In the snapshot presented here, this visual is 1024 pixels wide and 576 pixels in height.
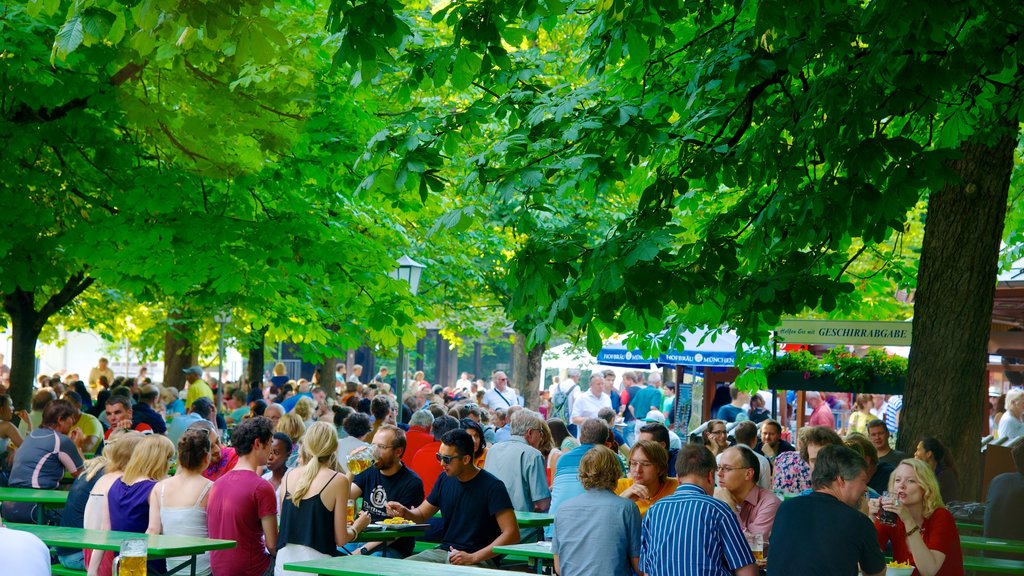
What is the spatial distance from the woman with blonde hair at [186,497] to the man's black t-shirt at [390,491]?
55.9 inches

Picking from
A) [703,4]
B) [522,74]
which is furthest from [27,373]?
[703,4]

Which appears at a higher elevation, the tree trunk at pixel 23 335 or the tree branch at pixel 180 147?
the tree branch at pixel 180 147

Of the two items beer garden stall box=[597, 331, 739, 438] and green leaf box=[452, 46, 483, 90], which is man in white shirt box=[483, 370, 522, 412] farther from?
green leaf box=[452, 46, 483, 90]

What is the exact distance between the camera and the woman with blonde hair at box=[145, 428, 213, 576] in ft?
26.1

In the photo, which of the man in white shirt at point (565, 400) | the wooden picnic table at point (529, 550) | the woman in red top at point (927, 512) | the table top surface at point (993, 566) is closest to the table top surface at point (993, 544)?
the table top surface at point (993, 566)

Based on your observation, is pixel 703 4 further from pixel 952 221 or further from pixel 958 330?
pixel 958 330

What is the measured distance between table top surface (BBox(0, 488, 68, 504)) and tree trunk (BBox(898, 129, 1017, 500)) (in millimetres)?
7225

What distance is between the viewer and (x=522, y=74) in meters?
8.98

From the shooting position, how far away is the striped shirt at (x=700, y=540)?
5.91 m

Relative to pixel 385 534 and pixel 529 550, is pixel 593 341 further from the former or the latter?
pixel 385 534

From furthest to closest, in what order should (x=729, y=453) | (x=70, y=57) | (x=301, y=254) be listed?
1. (x=301, y=254)
2. (x=70, y=57)
3. (x=729, y=453)

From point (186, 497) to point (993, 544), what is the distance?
19.2ft

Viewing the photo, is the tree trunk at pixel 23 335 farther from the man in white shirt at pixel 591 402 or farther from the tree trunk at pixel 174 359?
the man in white shirt at pixel 591 402

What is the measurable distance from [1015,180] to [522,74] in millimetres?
6654
